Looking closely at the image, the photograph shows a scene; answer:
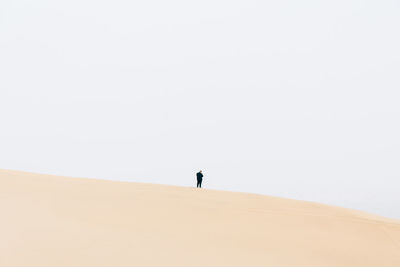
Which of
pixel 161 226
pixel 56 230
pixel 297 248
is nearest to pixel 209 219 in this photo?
pixel 161 226

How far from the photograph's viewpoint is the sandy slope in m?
4.91

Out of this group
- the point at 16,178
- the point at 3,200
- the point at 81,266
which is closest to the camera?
the point at 81,266

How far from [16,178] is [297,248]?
640cm

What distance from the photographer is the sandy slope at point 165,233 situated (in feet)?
16.1

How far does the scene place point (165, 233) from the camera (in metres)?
6.09

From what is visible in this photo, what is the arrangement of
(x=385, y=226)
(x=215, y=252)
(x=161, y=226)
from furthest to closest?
(x=385, y=226) → (x=161, y=226) → (x=215, y=252)

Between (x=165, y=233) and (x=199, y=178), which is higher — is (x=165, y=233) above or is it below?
below

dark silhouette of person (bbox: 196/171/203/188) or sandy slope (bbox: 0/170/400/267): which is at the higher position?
dark silhouette of person (bbox: 196/171/203/188)

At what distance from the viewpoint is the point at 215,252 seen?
545cm

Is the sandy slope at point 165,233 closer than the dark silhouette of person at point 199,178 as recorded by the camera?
Yes

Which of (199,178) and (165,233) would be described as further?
(199,178)

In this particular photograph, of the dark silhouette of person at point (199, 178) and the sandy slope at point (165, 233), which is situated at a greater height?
the dark silhouette of person at point (199, 178)

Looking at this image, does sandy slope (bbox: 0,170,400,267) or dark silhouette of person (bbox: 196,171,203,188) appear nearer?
sandy slope (bbox: 0,170,400,267)

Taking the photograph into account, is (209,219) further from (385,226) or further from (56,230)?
(385,226)
